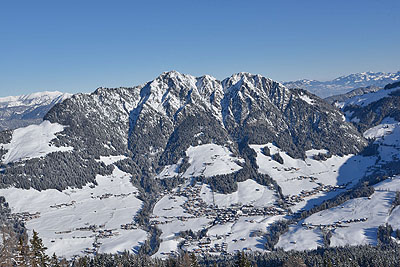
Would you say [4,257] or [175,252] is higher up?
[4,257]

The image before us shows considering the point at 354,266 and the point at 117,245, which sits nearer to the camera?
the point at 354,266

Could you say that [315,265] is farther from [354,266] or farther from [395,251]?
[395,251]

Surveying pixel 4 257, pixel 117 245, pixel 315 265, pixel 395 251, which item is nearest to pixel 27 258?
pixel 4 257

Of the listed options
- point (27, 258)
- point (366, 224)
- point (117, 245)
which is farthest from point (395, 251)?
point (27, 258)

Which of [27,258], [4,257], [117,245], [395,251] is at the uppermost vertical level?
[4,257]

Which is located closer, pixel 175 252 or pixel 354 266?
pixel 354 266

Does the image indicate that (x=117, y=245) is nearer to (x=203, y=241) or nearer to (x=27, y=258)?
(x=203, y=241)

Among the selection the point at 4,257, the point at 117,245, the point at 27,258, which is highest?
the point at 4,257

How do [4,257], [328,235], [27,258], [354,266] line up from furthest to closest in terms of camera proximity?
[328,235], [354,266], [27,258], [4,257]

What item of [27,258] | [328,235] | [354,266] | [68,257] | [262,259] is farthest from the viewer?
[328,235]
